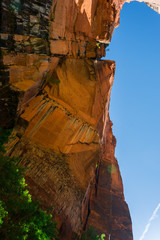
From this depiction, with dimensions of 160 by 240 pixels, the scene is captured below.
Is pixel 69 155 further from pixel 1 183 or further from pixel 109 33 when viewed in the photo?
pixel 109 33

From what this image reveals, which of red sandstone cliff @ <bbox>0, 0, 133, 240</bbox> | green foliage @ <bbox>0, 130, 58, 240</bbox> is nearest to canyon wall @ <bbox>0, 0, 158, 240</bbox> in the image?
red sandstone cliff @ <bbox>0, 0, 133, 240</bbox>

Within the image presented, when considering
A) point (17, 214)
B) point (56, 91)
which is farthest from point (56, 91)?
point (17, 214)

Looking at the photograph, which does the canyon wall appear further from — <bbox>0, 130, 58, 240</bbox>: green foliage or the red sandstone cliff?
<bbox>0, 130, 58, 240</bbox>: green foliage

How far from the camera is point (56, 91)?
14.0 meters

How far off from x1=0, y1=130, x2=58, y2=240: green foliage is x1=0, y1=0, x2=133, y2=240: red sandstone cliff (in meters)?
4.27

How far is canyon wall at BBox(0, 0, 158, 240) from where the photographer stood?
31.4ft

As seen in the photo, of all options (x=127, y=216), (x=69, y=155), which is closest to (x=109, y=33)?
(x=69, y=155)

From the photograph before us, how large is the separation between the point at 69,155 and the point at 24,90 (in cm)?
964

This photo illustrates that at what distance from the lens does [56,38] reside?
11.4m

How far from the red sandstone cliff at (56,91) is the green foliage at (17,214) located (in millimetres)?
4271

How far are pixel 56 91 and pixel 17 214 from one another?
10.6m

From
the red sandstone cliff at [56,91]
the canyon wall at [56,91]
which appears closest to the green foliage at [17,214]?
the canyon wall at [56,91]

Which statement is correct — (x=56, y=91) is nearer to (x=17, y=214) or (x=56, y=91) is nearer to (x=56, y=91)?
(x=56, y=91)

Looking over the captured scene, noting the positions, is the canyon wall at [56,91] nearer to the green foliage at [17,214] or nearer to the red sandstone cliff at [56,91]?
the red sandstone cliff at [56,91]
